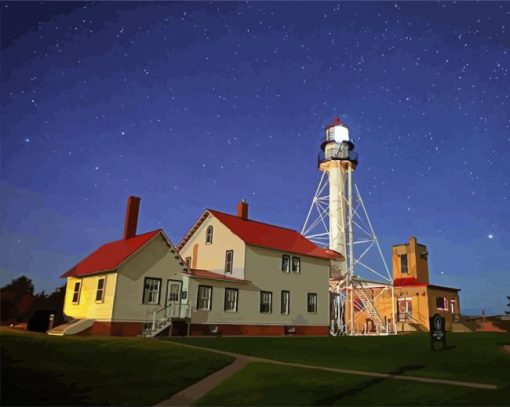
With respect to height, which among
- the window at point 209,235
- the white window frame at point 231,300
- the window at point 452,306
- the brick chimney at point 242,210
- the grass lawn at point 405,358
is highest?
the brick chimney at point 242,210

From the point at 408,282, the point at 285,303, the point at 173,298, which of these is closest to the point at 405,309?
the point at 408,282

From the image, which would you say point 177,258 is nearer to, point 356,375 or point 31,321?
point 31,321

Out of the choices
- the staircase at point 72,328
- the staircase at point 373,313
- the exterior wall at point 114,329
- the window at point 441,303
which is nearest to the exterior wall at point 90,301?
the exterior wall at point 114,329

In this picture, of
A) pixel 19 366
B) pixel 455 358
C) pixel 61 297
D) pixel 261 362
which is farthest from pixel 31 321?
pixel 455 358

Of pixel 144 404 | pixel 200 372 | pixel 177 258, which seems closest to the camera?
pixel 144 404

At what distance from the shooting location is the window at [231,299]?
1320 inches

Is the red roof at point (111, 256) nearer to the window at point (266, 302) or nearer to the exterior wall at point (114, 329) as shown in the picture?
the exterior wall at point (114, 329)

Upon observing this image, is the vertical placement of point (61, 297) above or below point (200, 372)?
above

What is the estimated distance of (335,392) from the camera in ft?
39.8

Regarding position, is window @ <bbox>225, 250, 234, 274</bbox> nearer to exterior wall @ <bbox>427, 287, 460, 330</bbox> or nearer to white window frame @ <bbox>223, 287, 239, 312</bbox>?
white window frame @ <bbox>223, 287, 239, 312</bbox>

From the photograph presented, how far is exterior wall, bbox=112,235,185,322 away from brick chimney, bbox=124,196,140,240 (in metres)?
3.75

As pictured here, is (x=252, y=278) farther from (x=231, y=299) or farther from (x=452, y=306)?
(x=452, y=306)

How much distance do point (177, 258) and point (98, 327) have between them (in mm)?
6886

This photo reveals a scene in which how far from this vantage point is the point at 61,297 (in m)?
39.0
